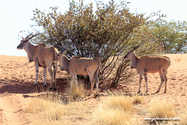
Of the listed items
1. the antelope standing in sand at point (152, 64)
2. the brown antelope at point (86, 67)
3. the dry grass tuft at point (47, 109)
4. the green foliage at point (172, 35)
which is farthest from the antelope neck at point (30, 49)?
the green foliage at point (172, 35)

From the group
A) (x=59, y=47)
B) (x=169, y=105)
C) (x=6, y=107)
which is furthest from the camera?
(x=59, y=47)

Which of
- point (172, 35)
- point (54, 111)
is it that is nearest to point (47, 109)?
point (54, 111)

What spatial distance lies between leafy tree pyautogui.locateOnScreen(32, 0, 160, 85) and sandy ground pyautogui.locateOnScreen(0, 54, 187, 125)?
264 cm

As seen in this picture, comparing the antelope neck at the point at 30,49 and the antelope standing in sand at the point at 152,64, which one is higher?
the antelope neck at the point at 30,49

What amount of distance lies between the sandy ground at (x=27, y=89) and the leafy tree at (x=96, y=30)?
2.64 m

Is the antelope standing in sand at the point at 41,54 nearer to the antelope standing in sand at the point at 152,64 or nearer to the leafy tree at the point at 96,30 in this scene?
the leafy tree at the point at 96,30

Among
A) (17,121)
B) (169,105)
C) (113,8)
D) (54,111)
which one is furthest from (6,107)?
(113,8)

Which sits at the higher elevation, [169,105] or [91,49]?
[91,49]

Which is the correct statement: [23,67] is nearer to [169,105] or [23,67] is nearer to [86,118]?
[86,118]

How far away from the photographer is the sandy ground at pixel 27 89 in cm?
743

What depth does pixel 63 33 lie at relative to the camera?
11.8 metres

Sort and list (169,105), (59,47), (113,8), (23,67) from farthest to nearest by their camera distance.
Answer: (23,67), (59,47), (113,8), (169,105)

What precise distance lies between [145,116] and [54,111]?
2.98m

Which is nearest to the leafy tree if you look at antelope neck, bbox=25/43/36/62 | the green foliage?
antelope neck, bbox=25/43/36/62
